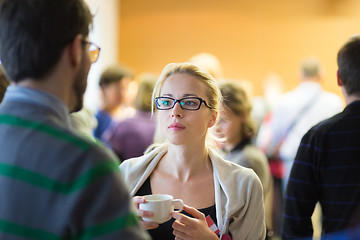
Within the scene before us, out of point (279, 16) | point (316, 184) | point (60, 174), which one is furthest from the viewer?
point (279, 16)

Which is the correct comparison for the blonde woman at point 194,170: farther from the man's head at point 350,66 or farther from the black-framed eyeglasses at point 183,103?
the man's head at point 350,66

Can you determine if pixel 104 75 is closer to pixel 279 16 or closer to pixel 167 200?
pixel 167 200

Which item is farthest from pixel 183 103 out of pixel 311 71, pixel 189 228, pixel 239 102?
pixel 311 71

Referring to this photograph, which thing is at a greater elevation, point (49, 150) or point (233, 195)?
point (49, 150)

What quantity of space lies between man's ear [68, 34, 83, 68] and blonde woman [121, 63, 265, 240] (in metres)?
0.84

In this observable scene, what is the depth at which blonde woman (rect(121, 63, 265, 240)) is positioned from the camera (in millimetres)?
1786

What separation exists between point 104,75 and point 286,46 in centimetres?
454

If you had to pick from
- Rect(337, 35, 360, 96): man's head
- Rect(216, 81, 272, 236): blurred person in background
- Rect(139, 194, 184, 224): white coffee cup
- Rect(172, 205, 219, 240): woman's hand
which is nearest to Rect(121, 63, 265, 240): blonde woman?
Rect(172, 205, 219, 240): woman's hand

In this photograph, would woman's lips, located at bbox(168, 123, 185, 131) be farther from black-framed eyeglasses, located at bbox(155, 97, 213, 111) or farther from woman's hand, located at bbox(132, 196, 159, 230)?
woman's hand, located at bbox(132, 196, 159, 230)

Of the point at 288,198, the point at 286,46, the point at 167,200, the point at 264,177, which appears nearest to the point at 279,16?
the point at 286,46

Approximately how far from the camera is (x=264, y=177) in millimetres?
2619

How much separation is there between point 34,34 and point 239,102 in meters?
1.94

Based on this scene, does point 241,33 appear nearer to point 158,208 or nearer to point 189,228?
point 189,228

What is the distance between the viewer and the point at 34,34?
1008mm
